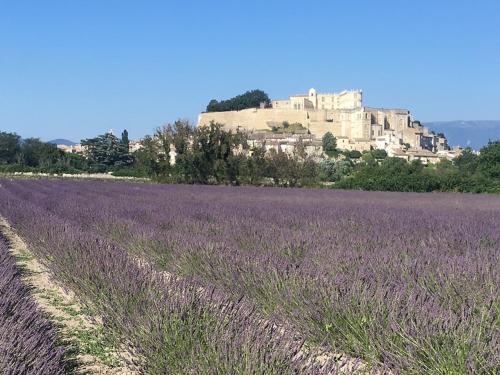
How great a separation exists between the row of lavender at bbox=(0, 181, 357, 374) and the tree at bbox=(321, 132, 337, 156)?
8670 cm

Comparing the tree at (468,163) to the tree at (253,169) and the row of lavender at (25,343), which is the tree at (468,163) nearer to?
the tree at (253,169)

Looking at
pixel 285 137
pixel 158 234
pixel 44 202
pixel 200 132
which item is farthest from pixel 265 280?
pixel 285 137

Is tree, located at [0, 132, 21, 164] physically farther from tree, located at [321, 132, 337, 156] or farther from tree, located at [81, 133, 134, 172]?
tree, located at [321, 132, 337, 156]

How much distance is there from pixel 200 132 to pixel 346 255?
29.2 metres

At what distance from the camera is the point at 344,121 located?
104 meters

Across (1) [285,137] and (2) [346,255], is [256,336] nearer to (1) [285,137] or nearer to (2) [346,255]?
(2) [346,255]

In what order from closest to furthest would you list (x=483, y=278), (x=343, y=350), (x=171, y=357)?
(x=171, y=357), (x=343, y=350), (x=483, y=278)

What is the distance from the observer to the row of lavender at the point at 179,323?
7.54 feet

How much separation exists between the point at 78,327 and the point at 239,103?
4546 inches

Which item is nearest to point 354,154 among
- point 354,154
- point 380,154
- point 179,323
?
point 354,154

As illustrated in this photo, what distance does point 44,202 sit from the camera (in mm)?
14039

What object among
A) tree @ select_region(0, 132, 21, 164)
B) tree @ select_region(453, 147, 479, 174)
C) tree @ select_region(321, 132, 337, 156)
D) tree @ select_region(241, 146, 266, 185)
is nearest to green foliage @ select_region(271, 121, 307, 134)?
tree @ select_region(321, 132, 337, 156)

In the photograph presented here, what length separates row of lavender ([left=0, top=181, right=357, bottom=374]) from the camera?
2.30 metres

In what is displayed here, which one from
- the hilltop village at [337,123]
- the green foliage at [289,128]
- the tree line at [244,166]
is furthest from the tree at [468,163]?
the green foliage at [289,128]
